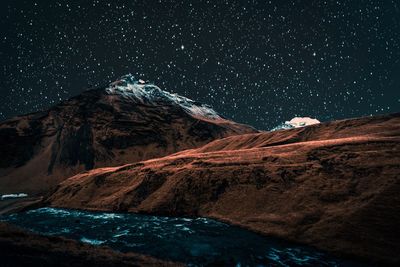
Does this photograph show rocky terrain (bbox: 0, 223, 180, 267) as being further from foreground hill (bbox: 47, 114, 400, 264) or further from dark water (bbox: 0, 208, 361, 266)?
foreground hill (bbox: 47, 114, 400, 264)

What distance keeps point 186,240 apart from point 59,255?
18469mm

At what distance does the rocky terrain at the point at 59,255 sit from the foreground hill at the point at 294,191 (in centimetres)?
2379

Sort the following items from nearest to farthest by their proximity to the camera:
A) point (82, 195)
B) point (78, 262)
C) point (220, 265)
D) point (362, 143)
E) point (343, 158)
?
point (78, 262) → point (220, 265) → point (343, 158) → point (362, 143) → point (82, 195)

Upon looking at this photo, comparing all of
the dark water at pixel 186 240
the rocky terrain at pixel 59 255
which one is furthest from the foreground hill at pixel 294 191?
the rocky terrain at pixel 59 255

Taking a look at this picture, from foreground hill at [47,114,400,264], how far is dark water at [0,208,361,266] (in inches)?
141

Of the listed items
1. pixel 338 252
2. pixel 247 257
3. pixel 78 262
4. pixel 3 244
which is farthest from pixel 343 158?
pixel 3 244

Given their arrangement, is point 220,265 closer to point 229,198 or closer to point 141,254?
point 141,254

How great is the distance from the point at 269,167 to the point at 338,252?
32.0 m

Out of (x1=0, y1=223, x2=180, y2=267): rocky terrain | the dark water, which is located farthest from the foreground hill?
(x1=0, y1=223, x2=180, y2=267): rocky terrain

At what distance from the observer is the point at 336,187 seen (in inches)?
2283

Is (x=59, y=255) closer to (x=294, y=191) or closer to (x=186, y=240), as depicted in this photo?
(x=186, y=240)

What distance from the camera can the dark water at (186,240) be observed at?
40.1m

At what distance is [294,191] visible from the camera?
61.3 m

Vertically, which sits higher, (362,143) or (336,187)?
(362,143)
